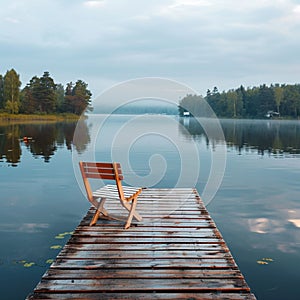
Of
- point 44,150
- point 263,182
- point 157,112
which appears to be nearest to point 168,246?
point 157,112

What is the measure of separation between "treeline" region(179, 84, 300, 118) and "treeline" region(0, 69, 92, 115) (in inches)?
1750

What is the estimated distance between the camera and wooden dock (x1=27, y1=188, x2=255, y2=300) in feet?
12.9

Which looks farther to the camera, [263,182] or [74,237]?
[263,182]

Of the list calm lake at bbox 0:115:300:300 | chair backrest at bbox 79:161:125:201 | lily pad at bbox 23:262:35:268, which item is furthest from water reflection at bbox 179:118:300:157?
lily pad at bbox 23:262:35:268

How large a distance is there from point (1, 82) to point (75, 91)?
58.0 ft

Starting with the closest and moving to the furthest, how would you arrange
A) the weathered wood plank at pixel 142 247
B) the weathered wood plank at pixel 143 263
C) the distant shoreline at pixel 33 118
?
the weathered wood plank at pixel 143 263
the weathered wood plank at pixel 142 247
the distant shoreline at pixel 33 118

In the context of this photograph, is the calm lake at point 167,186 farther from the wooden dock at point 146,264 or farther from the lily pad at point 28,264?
the wooden dock at point 146,264

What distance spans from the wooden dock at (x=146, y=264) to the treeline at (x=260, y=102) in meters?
109

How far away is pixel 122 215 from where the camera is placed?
696 centimetres

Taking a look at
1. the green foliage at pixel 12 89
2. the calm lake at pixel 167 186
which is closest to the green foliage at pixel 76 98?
the green foliage at pixel 12 89

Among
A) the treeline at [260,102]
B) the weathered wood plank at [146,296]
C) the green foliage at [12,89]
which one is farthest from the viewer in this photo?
the treeline at [260,102]

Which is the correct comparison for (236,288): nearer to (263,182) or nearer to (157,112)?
(157,112)

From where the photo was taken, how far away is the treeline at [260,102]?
374ft

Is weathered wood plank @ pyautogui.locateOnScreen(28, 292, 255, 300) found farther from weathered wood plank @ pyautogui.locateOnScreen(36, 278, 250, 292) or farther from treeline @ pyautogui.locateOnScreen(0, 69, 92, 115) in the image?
treeline @ pyautogui.locateOnScreen(0, 69, 92, 115)
